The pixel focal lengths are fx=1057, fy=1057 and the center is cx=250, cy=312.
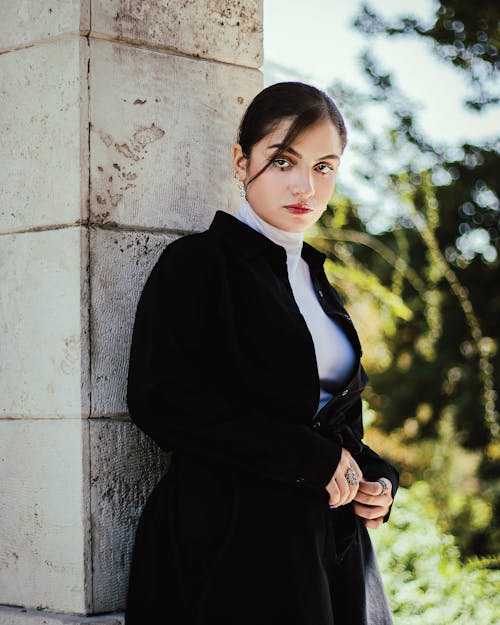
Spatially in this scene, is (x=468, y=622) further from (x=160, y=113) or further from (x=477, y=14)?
(x=477, y=14)

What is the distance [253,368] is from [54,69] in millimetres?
909

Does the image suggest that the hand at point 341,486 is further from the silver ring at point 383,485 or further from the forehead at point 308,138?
the forehead at point 308,138

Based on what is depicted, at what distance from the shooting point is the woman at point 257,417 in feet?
7.18

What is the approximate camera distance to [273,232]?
2.48 metres

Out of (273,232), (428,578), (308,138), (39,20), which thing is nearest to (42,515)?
(273,232)

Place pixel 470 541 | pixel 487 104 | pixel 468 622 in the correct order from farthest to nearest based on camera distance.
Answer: pixel 487 104 → pixel 470 541 → pixel 468 622

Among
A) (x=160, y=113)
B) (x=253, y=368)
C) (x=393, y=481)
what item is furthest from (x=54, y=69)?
(x=393, y=481)

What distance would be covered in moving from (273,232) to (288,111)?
0.93 ft

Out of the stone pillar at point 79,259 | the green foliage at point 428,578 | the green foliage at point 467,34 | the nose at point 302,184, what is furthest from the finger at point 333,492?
the green foliage at point 467,34

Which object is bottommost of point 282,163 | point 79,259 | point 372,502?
point 372,502

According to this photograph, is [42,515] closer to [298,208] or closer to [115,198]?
[115,198]

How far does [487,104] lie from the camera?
9.20 m

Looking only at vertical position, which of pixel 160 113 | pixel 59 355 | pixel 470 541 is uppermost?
pixel 160 113

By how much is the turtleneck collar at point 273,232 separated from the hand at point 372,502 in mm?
571
